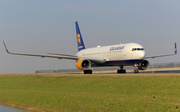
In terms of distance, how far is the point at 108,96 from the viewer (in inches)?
832

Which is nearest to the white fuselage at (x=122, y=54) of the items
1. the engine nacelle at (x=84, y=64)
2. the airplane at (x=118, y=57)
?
the airplane at (x=118, y=57)

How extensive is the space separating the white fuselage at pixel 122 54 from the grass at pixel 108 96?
9.89 m

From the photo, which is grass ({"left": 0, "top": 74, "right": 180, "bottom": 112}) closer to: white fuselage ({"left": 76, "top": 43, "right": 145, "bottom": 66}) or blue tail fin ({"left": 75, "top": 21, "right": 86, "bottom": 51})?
white fuselage ({"left": 76, "top": 43, "right": 145, "bottom": 66})

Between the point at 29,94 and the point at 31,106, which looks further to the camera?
the point at 29,94

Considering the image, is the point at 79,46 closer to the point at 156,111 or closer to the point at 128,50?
the point at 128,50

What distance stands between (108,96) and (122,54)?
18580 mm

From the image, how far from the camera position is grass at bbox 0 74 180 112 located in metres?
17.3

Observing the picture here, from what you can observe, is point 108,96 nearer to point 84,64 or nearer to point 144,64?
point 144,64

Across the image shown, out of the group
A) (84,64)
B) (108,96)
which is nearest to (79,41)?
(84,64)

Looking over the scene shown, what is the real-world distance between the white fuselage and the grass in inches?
390

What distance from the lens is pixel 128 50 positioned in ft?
125

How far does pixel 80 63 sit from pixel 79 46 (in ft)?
52.3

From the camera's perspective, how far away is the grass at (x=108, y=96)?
1728cm

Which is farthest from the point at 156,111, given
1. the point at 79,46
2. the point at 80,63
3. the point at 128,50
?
the point at 79,46
